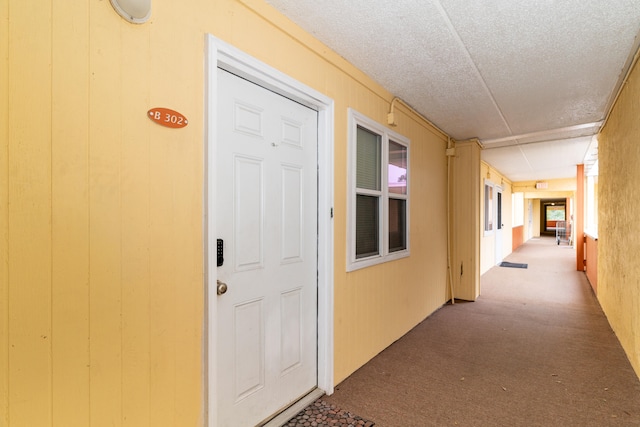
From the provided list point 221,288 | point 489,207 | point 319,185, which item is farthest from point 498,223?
point 221,288

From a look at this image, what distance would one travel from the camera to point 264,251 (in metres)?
1.97

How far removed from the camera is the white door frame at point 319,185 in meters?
1.56

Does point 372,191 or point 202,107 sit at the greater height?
point 202,107

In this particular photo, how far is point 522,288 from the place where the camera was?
18.7 feet

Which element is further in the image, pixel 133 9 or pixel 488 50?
pixel 488 50

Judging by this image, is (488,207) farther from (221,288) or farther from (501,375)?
(221,288)

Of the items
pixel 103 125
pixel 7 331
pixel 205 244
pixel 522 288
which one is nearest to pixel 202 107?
pixel 103 125

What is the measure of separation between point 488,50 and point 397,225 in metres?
1.79

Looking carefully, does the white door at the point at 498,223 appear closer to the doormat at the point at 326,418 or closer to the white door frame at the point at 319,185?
the white door frame at the point at 319,185

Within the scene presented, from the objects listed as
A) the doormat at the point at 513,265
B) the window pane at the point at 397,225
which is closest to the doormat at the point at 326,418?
the window pane at the point at 397,225

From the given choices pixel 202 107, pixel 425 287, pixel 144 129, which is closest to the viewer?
pixel 144 129

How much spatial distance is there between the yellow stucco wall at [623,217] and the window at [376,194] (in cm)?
185

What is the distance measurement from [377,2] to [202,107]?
115 centimetres

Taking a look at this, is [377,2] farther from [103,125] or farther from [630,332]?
[630,332]
